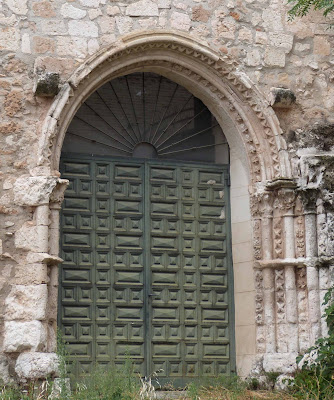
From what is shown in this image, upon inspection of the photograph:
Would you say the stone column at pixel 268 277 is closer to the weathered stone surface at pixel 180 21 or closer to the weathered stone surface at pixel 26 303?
the weathered stone surface at pixel 180 21

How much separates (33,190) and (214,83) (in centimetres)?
239

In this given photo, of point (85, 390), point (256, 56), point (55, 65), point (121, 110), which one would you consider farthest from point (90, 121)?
point (85, 390)

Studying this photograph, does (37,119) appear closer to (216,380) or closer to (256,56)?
(256,56)

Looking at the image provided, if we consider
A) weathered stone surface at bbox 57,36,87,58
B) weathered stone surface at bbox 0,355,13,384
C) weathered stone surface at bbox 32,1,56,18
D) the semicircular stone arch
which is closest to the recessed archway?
the semicircular stone arch

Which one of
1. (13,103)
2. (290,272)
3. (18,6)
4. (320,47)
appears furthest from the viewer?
(320,47)

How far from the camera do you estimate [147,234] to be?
31.8 feet

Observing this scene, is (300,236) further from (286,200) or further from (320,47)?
(320,47)

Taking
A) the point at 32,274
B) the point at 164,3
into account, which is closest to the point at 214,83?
the point at 164,3

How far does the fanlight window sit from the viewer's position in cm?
988

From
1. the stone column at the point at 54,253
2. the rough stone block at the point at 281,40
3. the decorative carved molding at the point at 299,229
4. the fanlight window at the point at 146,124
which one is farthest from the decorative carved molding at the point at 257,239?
the stone column at the point at 54,253

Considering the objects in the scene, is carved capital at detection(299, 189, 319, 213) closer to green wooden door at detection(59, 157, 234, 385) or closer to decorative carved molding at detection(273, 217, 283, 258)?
decorative carved molding at detection(273, 217, 283, 258)

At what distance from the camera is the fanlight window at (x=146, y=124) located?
32.4 ft

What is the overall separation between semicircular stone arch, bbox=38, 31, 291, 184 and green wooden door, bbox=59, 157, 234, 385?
635mm

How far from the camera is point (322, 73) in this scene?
9.93 metres
